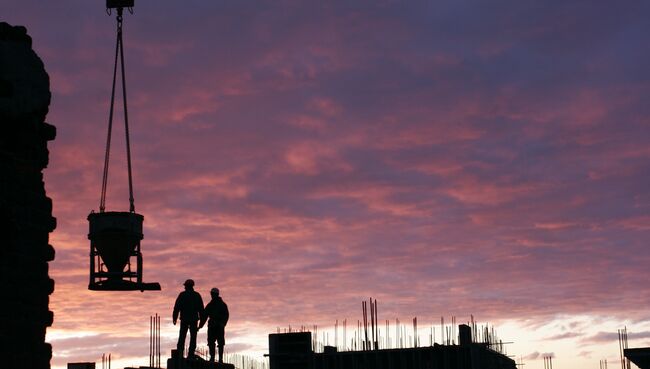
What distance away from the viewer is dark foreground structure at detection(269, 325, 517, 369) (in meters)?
56.4

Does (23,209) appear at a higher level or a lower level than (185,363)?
higher

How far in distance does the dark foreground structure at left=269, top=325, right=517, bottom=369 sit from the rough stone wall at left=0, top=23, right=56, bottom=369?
4049 centimetres

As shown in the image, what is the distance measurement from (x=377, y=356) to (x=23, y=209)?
142ft

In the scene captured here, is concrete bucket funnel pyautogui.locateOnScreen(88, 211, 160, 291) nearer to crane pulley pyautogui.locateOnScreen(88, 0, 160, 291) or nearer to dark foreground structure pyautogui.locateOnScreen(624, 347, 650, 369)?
crane pulley pyautogui.locateOnScreen(88, 0, 160, 291)

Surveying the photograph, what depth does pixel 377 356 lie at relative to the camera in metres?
57.7

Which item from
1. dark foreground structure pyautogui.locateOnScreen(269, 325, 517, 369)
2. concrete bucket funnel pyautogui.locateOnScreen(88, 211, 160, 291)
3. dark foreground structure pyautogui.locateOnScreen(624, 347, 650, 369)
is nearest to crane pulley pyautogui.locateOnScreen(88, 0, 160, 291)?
concrete bucket funnel pyautogui.locateOnScreen(88, 211, 160, 291)

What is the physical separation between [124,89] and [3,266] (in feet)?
31.0

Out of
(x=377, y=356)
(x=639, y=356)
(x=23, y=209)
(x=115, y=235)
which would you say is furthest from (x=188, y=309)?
(x=377, y=356)

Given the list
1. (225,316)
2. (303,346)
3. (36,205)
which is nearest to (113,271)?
(225,316)

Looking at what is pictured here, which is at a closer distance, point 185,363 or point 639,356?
point 185,363

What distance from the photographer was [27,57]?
1655cm

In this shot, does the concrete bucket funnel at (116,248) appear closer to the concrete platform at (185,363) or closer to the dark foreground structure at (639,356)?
the concrete platform at (185,363)

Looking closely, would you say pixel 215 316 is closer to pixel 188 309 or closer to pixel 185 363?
pixel 188 309

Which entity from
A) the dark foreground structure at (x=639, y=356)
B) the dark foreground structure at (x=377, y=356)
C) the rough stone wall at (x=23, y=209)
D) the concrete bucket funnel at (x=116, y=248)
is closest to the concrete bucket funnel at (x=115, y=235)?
the concrete bucket funnel at (x=116, y=248)
